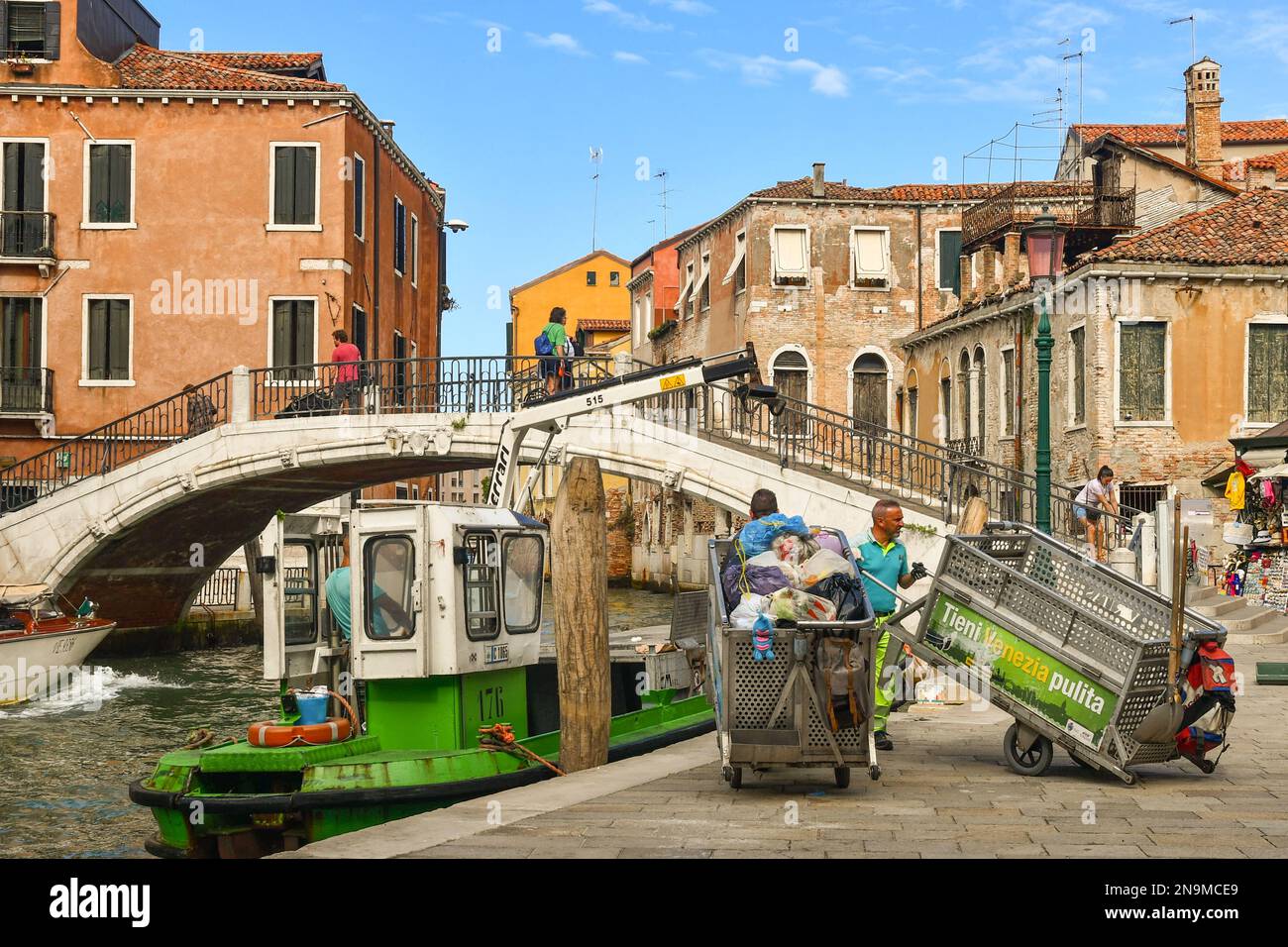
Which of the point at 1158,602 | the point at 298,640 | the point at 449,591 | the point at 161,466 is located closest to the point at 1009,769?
the point at 1158,602

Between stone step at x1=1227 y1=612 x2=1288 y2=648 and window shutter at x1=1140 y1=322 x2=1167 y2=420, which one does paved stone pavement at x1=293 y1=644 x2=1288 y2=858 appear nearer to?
stone step at x1=1227 y1=612 x2=1288 y2=648

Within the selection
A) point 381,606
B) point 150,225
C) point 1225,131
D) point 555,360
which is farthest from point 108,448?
point 1225,131

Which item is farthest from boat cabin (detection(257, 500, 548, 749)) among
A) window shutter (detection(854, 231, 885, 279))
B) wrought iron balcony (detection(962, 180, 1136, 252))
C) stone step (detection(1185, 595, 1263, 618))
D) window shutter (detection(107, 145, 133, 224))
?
window shutter (detection(854, 231, 885, 279))

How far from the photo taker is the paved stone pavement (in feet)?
20.6

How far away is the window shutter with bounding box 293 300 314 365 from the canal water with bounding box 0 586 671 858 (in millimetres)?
5127

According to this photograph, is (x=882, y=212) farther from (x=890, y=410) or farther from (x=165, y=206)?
(x=165, y=206)

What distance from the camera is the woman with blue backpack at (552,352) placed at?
2045cm

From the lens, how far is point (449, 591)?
10.3 m

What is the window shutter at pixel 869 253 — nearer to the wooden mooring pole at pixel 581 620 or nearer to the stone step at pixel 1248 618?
the stone step at pixel 1248 618

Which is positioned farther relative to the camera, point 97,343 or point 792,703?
point 97,343

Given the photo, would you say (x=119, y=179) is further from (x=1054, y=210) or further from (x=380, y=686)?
(x=1054, y=210)

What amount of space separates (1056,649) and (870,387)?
2899 centimetres

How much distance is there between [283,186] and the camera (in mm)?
27031

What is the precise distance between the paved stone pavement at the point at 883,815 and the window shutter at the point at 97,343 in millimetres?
19907
